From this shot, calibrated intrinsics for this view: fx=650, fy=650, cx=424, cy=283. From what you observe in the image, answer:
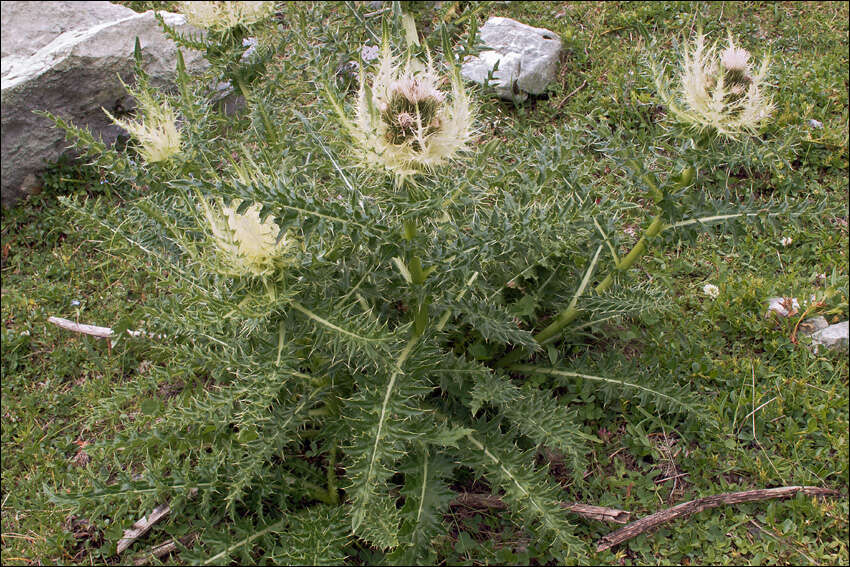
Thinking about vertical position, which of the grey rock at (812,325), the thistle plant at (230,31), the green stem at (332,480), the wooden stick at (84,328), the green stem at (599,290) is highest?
the thistle plant at (230,31)

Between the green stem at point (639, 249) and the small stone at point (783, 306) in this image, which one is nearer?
the green stem at point (639, 249)

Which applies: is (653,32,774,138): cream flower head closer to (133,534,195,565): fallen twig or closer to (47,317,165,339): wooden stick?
(133,534,195,565): fallen twig

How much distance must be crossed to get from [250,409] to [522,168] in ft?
4.97

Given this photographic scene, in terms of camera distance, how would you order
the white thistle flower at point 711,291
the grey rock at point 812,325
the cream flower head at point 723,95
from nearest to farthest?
1. the cream flower head at point 723,95
2. the grey rock at point 812,325
3. the white thistle flower at point 711,291

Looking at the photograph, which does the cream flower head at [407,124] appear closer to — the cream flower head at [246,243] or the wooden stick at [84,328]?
the cream flower head at [246,243]

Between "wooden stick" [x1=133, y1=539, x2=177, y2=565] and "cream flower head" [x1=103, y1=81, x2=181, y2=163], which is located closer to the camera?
"cream flower head" [x1=103, y1=81, x2=181, y2=163]

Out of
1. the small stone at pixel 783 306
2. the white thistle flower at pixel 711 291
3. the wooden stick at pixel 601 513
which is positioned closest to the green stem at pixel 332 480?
the wooden stick at pixel 601 513

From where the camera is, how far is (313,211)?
1.96 meters

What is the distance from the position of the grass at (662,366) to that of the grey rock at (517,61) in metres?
0.13

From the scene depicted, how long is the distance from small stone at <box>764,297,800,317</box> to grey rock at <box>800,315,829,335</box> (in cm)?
8

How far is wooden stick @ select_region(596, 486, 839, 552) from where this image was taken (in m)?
2.66

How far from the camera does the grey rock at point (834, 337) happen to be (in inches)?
125

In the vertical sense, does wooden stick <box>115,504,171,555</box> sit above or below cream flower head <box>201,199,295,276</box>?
below

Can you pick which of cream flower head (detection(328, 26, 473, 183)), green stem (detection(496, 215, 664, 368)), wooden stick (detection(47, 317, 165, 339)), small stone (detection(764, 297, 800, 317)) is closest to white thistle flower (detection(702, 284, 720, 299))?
small stone (detection(764, 297, 800, 317))
